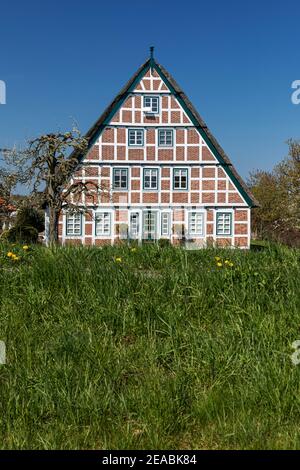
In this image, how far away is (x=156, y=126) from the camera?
27344 mm

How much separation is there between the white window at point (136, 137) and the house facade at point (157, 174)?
0.18 feet

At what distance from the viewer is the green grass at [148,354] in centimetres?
278

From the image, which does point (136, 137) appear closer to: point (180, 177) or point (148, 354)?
point (180, 177)

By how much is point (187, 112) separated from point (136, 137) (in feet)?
10.6

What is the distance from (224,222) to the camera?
93.0ft

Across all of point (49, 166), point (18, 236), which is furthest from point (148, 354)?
point (49, 166)

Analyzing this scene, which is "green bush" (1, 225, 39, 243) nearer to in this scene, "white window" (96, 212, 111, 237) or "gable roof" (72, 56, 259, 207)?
"gable roof" (72, 56, 259, 207)

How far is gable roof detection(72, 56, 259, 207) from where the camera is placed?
26.7 metres

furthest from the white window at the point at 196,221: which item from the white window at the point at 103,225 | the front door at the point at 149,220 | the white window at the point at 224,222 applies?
the white window at the point at 103,225

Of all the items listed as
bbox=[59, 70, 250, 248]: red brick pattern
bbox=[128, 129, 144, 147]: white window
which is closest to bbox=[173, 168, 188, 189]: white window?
bbox=[59, 70, 250, 248]: red brick pattern

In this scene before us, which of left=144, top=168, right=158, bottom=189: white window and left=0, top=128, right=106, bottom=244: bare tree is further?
left=144, top=168, right=158, bottom=189: white window

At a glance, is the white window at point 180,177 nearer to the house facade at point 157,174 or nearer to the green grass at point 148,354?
the house facade at point 157,174
